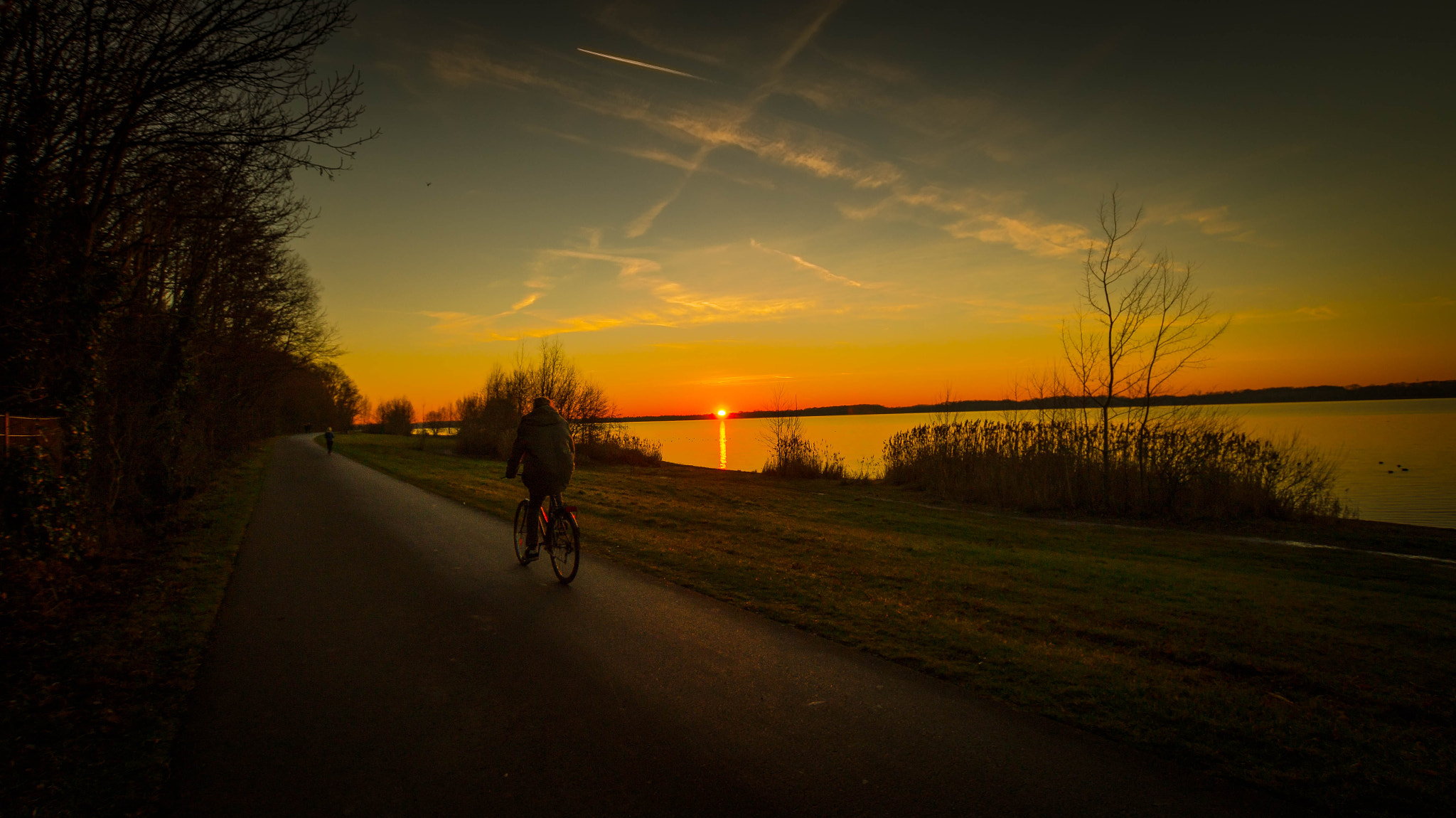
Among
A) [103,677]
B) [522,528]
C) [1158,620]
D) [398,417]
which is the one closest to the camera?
[103,677]

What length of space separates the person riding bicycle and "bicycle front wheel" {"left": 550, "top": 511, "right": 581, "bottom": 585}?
39 cm

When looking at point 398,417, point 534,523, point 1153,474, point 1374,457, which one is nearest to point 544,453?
point 534,523

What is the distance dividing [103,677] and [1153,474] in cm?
1814

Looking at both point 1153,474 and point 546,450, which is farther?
point 1153,474

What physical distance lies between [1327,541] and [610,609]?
1340 cm

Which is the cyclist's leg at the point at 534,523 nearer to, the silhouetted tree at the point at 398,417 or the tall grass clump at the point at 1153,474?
the tall grass clump at the point at 1153,474

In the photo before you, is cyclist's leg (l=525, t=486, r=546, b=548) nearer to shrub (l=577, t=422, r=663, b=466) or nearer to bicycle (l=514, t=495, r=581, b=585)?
bicycle (l=514, t=495, r=581, b=585)

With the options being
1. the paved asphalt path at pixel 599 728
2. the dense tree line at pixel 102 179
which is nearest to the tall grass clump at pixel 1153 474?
the paved asphalt path at pixel 599 728

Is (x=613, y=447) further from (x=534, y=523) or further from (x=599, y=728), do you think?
(x=599, y=728)

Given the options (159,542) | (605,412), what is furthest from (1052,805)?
(605,412)

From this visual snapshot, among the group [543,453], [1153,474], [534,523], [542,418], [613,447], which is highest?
[542,418]

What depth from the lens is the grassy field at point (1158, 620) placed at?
4.21m

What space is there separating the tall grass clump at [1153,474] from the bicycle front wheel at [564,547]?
43.7 feet

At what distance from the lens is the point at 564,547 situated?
822 cm
